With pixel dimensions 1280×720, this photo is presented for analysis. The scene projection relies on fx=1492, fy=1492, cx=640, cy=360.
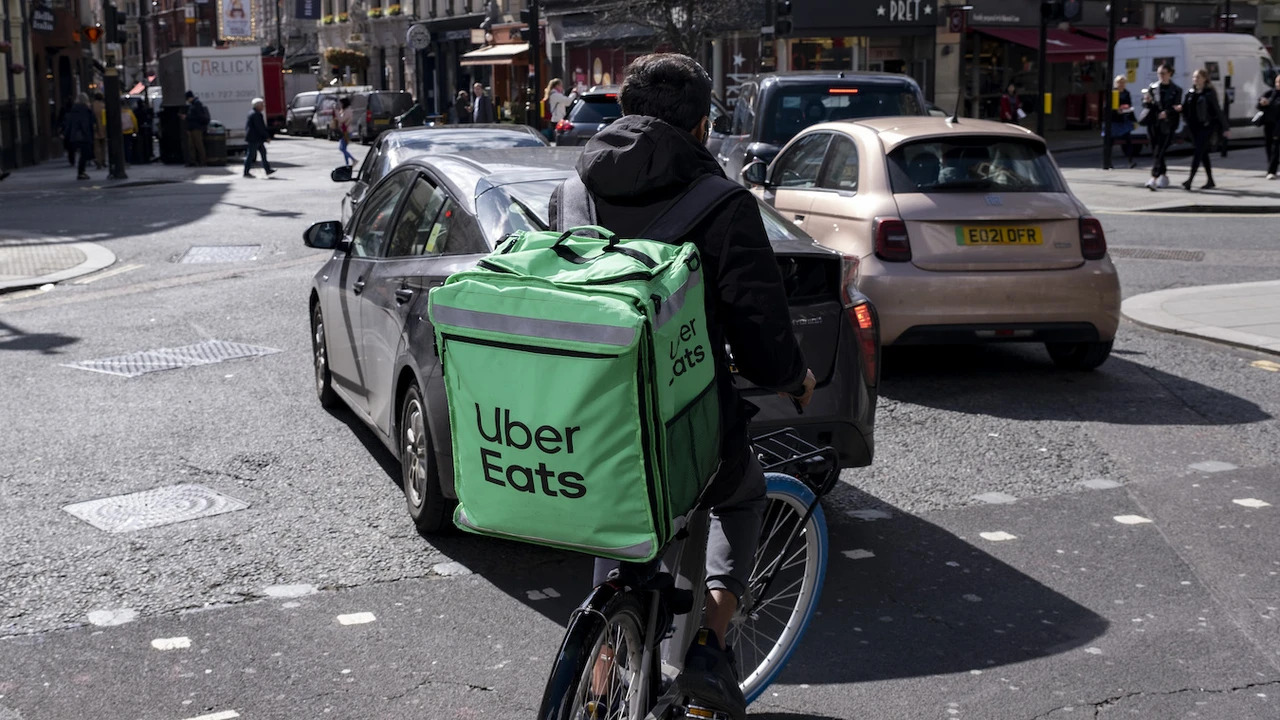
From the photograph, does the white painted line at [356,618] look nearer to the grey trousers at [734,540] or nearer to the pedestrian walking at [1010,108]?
the grey trousers at [734,540]

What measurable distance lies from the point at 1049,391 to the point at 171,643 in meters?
5.61

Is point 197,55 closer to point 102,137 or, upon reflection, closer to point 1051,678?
point 102,137

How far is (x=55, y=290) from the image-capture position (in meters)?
14.0

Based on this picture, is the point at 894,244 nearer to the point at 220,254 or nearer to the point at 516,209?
the point at 516,209

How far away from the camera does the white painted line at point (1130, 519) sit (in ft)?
19.7

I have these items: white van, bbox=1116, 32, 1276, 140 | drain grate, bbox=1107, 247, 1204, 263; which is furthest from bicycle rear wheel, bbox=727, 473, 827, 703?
white van, bbox=1116, 32, 1276, 140

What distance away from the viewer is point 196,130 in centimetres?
3297

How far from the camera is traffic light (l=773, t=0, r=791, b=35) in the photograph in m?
27.2

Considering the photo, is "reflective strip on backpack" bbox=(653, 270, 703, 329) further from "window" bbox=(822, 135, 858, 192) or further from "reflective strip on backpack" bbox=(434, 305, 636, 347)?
"window" bbox=(822, 135, 858, 192)

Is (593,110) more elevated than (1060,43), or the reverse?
(1060,43)

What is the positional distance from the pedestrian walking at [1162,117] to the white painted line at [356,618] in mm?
18936

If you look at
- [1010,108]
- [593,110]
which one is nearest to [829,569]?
[593,110]

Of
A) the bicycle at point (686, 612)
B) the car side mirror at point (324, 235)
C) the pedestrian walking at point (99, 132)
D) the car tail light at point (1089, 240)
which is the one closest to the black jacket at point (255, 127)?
the pedestrian walking at point (99, 132)

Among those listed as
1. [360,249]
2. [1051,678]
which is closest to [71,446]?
[360,249]
